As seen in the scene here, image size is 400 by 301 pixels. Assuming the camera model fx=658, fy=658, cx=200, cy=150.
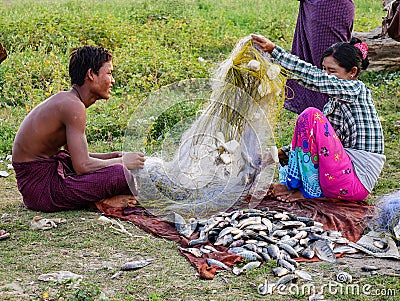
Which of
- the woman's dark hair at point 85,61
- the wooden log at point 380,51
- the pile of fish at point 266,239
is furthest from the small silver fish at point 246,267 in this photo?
the wooden log at point 380,51

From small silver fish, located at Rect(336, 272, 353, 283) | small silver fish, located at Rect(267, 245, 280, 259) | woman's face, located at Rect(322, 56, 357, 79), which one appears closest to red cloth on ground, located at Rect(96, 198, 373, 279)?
small silver fish, located at Rect(267, 245, 280, 259)

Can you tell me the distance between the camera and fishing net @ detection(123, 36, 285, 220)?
457 cm

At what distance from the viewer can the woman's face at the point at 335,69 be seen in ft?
15.9

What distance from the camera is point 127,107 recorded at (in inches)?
284

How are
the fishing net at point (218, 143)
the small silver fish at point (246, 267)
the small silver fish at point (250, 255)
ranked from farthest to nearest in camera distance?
the fishing net at point (218, 143) → the small silver fish at point (250, 255) → the small silver fish at point (246, 267)

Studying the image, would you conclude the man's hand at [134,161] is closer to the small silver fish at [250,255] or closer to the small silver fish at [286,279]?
the small silver fish at [250,255]

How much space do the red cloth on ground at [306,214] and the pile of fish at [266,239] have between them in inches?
3.1

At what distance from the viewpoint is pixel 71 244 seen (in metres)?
4.21

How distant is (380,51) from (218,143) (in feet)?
15.1

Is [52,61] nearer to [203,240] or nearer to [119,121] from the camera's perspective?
[119,121]

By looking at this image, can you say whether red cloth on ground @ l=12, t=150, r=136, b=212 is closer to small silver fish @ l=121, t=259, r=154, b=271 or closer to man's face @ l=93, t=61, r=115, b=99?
man's face @ l=93, t=61, r=115, b=99

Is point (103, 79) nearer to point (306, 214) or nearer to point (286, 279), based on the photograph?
point (306, 214)

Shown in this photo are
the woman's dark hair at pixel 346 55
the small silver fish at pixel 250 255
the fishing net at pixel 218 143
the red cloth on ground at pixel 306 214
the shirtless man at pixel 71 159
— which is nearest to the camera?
the small silver fish at pixel 250 255

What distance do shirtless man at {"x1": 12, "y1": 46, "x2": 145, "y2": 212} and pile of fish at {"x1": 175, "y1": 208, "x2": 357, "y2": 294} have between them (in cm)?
64
